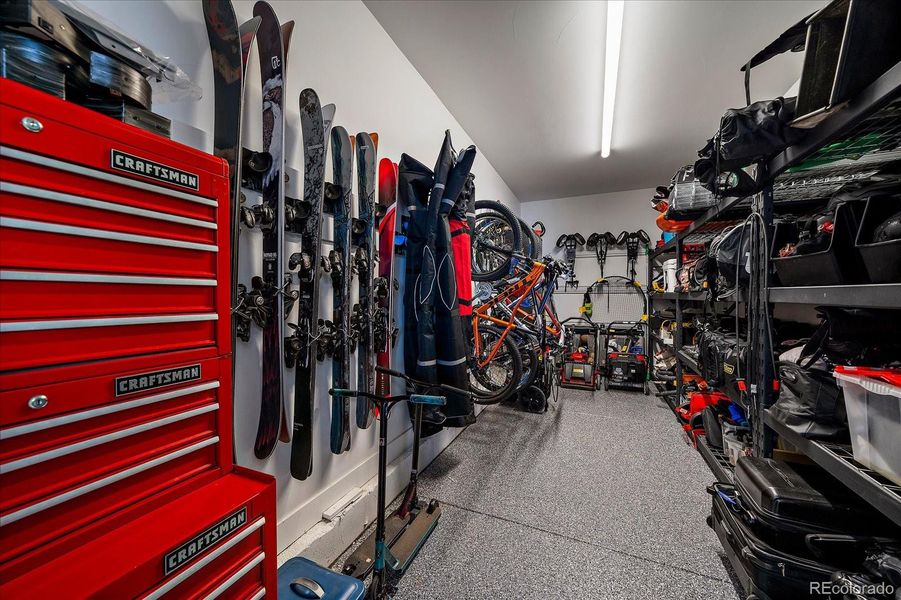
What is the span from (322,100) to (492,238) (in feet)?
6.78

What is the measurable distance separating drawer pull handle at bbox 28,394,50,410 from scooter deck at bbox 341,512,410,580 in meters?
1.24

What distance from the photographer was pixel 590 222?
5.37 metres

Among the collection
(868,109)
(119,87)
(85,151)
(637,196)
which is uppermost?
(637,196)

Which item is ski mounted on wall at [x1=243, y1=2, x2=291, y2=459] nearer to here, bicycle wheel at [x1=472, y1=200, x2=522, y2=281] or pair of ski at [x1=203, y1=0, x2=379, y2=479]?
pair of ski at [x1=203, y1=0, x2=379, y2=479]

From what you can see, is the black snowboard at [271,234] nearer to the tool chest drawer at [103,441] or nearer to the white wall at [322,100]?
the white wall at [322,100]

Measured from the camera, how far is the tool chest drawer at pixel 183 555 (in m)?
0.45

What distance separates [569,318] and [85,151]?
517 cm

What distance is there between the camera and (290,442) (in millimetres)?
1307

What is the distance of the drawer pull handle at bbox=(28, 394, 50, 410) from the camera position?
461 mm

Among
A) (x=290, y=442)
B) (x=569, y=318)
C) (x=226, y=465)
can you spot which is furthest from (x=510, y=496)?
(x=569, y=318)

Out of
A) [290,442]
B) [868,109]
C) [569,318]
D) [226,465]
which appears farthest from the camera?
[569,318]

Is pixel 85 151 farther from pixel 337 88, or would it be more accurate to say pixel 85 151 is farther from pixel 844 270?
pixel 844 270

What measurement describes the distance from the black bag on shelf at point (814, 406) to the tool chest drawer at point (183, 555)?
186 centimetres

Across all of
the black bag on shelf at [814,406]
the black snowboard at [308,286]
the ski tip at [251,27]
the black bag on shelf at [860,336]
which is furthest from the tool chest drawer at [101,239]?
the black bag on shelf at [860,336]
